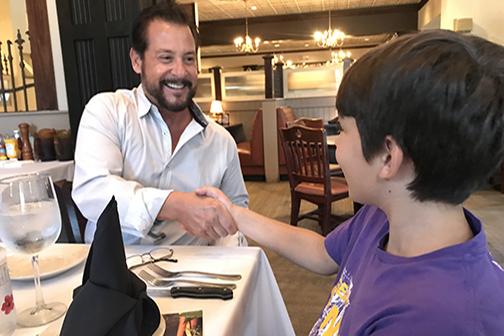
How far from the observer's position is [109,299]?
1.65 ft

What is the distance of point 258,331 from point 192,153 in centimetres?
79

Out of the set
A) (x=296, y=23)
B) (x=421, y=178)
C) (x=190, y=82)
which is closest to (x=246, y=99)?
(x=296, y=23)

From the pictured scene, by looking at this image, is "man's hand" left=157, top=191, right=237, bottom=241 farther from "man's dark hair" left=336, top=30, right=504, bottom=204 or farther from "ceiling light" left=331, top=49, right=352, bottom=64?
"ceiling light" left=331, top=49, right=352, bottom=64

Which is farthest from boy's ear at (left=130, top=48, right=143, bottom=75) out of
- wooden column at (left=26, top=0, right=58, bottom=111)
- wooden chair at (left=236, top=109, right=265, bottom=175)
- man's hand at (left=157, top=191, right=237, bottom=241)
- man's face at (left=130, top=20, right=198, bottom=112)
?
wooden chair at (left=236, top=109, right=265, bottom=175)

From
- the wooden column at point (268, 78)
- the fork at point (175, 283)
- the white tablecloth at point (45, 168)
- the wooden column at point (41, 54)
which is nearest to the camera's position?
the fork at point (175, 283)

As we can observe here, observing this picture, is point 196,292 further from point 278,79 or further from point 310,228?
point 278,79

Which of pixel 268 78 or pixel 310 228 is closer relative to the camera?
pixel 310 228

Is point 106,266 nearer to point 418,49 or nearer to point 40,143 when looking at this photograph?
point 418,49

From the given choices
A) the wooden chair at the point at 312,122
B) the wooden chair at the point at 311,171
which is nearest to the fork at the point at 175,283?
the wooden chair at the point at 311,171

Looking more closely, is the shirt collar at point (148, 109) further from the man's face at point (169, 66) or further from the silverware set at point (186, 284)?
the silverware set at point (186, 284)

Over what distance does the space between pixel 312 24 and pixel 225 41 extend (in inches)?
84.1

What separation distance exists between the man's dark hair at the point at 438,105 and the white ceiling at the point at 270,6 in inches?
286

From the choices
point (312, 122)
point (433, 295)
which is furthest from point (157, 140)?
point (312, 122)

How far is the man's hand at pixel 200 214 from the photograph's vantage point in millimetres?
1021
